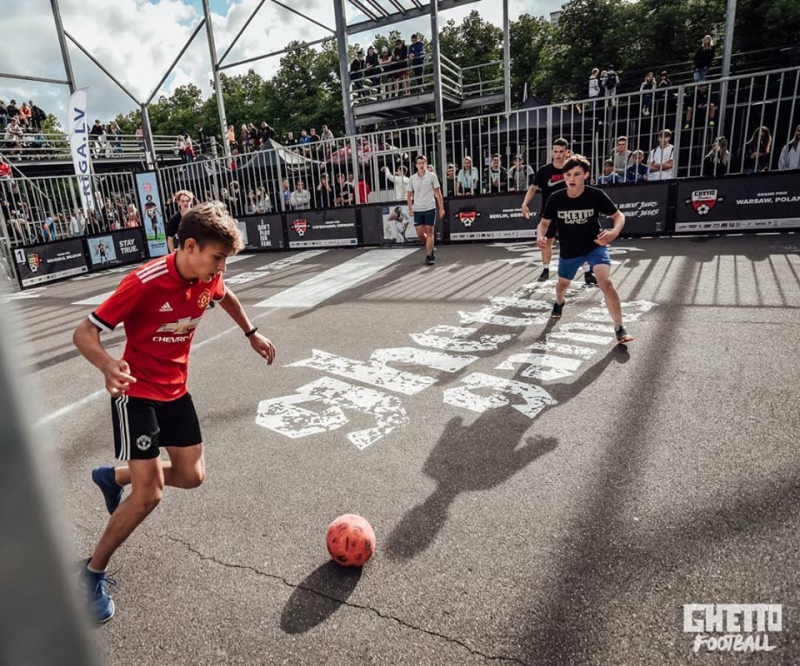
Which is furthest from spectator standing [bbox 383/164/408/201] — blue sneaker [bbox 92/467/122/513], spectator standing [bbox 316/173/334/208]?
blue sneaker [bbox 92/467/122/513]

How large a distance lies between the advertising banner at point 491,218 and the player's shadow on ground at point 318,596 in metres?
11.6

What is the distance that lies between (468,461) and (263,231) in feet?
48.4

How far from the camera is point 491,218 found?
45.1 ft

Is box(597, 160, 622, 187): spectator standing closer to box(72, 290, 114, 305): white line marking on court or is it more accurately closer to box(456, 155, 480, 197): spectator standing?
box(456, 155, 480, 197): spectator standing

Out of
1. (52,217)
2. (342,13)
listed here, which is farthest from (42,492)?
(342,13)

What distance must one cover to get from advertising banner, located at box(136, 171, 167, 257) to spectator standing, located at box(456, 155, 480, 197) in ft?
32.5

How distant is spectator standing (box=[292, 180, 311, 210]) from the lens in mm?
16609

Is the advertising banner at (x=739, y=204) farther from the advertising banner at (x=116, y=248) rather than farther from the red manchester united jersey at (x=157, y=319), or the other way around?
the advertising banner at (x=116, y=248)

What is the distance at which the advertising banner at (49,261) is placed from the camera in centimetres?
1388

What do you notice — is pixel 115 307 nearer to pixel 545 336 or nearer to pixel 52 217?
pixel 545 336

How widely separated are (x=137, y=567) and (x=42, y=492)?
2910mm

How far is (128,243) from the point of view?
17.0 m

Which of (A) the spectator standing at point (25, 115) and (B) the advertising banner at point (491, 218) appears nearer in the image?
(B) the advertising banner at point (491, 218)

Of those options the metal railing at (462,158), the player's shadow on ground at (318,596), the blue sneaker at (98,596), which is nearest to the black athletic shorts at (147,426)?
the blue sneaker at (98,596)
